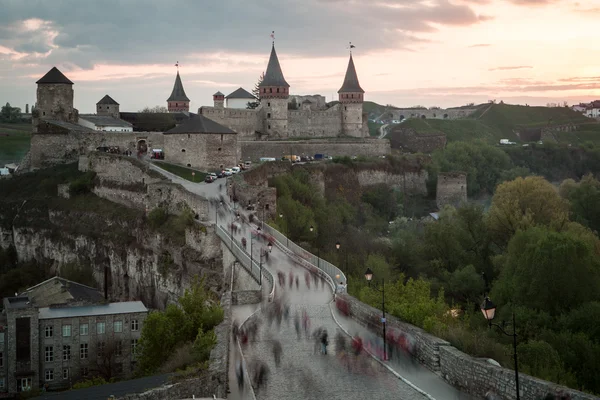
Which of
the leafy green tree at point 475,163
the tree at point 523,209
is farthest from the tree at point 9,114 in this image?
the tree at point 523,209

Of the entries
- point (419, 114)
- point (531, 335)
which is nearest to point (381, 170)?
point (531, 335)

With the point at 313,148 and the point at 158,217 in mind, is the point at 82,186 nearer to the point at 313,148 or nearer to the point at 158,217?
the point at 158,217

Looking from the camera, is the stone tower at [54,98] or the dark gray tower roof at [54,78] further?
the dark gray tower roof at [54,78]

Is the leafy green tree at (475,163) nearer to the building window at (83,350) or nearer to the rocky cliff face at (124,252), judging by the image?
the rocky cliff face at (124,252)

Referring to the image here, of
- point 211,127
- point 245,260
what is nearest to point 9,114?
point 211,127

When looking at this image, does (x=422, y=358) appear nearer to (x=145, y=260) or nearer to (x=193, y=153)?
(x=145, y=260)

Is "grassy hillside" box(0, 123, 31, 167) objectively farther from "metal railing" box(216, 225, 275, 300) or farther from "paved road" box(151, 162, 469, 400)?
"paved road" box(151, 162, 469, 400)

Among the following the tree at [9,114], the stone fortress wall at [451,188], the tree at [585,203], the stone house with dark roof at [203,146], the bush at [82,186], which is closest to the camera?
the stone house with dark roof at [203,146]
